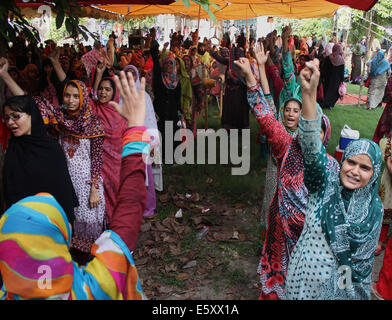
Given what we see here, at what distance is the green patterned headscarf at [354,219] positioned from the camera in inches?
67.4

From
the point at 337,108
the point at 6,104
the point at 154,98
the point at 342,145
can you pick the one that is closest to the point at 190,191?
the point at 154,98

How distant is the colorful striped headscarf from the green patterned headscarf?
3.31ft

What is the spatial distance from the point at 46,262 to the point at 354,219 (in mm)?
1366

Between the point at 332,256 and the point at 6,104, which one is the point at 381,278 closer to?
the point at 332,256

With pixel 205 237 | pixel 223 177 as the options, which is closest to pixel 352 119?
pixel 223 177

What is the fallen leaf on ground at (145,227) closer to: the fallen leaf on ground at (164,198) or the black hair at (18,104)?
the fallen leaf on ground at (164,198)

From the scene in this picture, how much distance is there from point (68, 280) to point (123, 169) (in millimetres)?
424

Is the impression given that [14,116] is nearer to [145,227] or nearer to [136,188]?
[136,188]

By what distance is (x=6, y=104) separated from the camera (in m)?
2.21

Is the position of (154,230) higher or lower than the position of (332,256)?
lower

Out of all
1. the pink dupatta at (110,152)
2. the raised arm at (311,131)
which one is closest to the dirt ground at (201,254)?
the pink dupatta at (110,152)

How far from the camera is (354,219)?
5.67 feet

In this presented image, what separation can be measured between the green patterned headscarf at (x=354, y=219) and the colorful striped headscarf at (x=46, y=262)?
1.01m

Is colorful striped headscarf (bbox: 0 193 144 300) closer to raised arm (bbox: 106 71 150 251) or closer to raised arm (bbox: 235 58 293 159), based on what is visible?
raised arm (bbox: 106 71 150 251)
